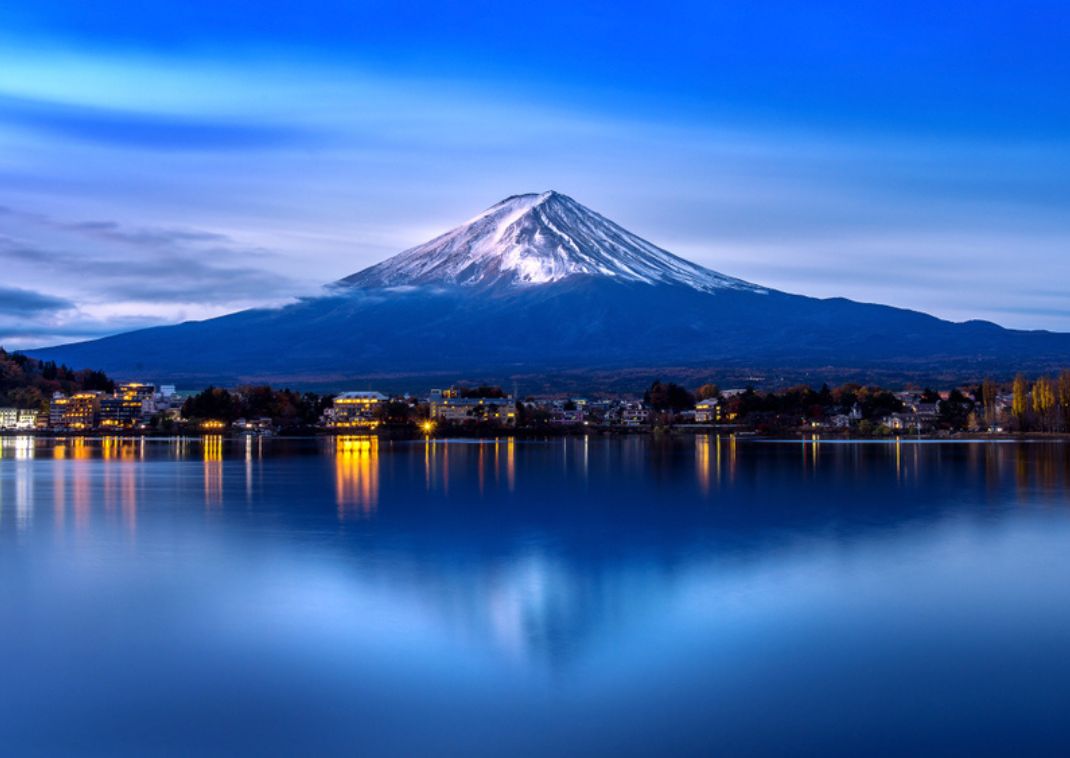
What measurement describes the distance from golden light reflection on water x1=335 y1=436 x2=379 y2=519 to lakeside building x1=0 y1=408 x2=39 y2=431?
42284 millimetres

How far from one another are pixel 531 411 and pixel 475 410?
302 cm

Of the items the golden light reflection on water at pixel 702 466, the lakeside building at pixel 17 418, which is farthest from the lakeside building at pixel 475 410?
the lakeside building at pixel 17 418

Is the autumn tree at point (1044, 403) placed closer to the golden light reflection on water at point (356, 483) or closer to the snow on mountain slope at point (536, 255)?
the golden light reflection on water at point (356, 483)

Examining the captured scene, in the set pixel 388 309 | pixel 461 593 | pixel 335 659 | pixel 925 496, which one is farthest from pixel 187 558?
pixel 388 309

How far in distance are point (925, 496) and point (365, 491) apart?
9.25 m

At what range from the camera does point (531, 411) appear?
61500 mm

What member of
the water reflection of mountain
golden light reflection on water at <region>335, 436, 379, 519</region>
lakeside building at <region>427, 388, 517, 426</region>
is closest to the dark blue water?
the water reflection of mountain

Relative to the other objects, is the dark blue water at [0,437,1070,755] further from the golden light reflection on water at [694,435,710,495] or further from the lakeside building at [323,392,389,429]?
the lakeside building at [323,392,389,429]

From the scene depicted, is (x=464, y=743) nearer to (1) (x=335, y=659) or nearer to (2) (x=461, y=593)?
(1) (x=335, y=659)

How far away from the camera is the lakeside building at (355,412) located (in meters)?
64.8

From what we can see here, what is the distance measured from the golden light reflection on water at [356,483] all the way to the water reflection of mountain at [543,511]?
0.20 ft

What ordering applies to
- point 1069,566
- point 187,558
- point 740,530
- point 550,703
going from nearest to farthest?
point 550,703 → point 1069,566 → point 187,558 → point 740,530

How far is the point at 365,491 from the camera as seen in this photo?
2081 centimetres

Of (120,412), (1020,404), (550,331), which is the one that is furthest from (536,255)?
(1020,404)
